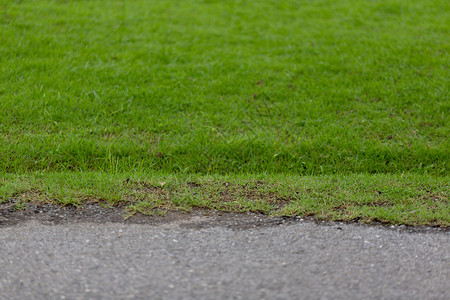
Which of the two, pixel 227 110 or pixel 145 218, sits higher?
pixel 227 110

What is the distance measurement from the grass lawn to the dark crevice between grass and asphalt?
0.02 metres

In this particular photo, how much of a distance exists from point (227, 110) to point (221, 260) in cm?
344

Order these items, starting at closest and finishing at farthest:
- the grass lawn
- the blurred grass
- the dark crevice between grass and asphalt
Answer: the dark crevice between grass and asphalt < the grass lawn < the blurred grass

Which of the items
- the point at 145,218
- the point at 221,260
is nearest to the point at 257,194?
the point at 145,218

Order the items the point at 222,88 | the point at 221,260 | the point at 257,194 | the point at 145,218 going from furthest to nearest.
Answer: the point at 222,88
the point at 257,194
the point at 145,218
the point at 221,260

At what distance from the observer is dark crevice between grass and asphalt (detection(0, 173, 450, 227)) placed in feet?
14.9

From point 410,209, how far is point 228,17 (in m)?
6.13

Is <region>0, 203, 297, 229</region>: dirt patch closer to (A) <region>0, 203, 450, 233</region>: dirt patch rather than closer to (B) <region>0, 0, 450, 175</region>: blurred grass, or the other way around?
(A) <region>0, 203, 450, 233</region>: dirt patch

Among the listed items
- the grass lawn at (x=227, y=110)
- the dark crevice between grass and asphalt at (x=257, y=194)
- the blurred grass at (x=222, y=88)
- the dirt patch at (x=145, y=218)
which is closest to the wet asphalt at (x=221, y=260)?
the dirt patch at (x=145, y=218)

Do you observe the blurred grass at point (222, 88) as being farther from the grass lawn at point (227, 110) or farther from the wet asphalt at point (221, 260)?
the wet asphalt at point (221, 260)

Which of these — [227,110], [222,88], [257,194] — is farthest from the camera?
[222,88]

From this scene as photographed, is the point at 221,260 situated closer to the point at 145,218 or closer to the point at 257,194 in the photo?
the point at 145,218

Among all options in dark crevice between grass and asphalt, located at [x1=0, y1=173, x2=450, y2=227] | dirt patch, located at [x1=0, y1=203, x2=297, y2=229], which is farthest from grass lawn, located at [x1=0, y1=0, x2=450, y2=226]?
dirt patch, located at [x1=0, y1=203, x2=297, y2=229]

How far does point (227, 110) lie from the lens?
22.2 feet
